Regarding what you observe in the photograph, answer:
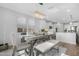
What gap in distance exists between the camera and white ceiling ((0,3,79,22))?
164 cm

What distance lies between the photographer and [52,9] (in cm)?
169

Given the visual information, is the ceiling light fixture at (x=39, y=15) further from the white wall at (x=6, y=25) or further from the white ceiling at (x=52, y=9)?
the white wall at (x=6, y=25)

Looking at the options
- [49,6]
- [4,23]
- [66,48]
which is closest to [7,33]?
[4,23]

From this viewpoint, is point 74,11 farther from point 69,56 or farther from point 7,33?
point 7,33

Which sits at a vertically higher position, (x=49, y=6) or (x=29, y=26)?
(x=49, y=6)

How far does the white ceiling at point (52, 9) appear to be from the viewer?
1641 mm

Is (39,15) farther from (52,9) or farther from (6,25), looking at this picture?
(6,25)

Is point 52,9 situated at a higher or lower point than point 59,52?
higher

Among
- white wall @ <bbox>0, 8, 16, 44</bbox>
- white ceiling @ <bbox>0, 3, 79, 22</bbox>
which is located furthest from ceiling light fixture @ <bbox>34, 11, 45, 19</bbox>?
white wall @ <bbox>0, 8, 16, 44</bbox>

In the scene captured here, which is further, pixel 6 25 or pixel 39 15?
pixel 39 15

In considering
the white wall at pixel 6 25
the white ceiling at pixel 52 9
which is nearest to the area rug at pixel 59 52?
the white ceiling at pixel 52 9

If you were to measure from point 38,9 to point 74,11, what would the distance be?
2.12 ft

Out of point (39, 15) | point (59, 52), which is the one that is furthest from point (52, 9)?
point (59, 52)

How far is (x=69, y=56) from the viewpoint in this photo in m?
1.68
